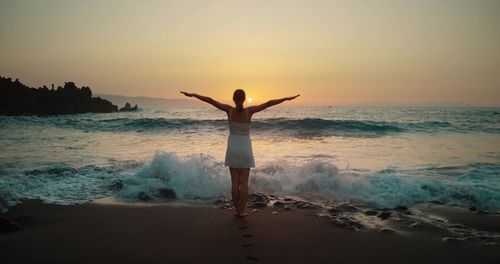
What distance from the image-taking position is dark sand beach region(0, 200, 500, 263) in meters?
4.23

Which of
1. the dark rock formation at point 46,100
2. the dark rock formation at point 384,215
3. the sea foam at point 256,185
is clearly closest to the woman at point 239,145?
the sea foam at point 256,185

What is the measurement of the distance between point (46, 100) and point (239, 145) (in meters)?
43.2

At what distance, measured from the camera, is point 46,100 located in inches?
1672

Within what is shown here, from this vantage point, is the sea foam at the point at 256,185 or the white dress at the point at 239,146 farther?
the sea foam at the point at 256,185

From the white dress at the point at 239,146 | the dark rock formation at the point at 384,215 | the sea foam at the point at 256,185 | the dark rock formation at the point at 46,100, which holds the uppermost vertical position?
the dark rock formation at the point at 46,100

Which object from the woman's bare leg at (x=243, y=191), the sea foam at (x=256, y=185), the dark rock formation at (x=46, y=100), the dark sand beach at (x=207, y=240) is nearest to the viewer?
the dark sand beach at (x=207, y=240)

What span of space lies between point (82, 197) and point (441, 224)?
19.5ft

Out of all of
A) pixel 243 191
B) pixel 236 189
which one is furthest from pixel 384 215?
pixel 236 189

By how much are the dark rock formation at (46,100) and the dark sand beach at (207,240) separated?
34852 millimetres

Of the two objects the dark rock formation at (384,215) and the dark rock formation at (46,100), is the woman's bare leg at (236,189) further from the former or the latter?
the dark rock formation at (46,100)

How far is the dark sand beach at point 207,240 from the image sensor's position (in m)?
4.23

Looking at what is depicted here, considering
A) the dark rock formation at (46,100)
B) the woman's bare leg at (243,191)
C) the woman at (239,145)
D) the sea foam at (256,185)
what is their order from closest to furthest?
the woman at (239,145)
the woman's bare leg at (243,191)
the sea foam at (256,185)
the dark rock formation at (46,100)

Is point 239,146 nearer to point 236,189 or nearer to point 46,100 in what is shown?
point 236,189

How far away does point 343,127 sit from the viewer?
2441 centimetres
